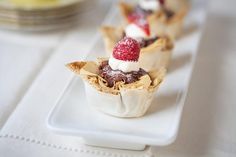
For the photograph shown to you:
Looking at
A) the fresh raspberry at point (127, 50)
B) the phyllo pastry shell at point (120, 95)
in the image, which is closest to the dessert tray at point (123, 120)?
the phyllo pastry shell at point (120, 95)

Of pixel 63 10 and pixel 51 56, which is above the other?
pixel 63 10

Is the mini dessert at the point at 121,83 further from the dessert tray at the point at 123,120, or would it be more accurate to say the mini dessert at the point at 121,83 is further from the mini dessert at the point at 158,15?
the mini dessert at the point at 158,15

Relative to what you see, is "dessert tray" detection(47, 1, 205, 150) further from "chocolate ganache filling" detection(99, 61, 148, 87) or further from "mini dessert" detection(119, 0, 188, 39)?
"mini dessert" detection(119, 0, 188, 39)

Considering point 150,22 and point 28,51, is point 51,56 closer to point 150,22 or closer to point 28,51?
point 28,51

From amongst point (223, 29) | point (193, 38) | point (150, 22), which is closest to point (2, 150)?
point (150, 22)

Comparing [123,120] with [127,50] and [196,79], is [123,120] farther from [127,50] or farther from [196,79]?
[196,79]

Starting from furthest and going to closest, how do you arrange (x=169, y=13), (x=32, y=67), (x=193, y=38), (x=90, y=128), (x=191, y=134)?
(x=169, y=13) < (x=193, y=38) < (x=32, y=67) < (x=191, y=134) < (x=90, y=128)

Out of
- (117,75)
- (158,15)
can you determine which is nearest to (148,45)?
(158,15)
